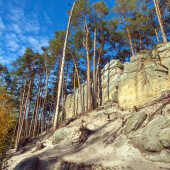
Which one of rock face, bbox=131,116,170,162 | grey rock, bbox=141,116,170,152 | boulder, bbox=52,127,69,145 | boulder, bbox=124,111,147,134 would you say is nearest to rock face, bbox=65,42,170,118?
boulder, bbox=124,111,147,134

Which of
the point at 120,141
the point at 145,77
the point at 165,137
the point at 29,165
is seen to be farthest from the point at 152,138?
the point at 145,77

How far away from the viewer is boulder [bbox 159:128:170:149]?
423 centimetres

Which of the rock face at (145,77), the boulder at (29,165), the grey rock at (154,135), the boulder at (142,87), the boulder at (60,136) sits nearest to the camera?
the grey rock at (154,135)

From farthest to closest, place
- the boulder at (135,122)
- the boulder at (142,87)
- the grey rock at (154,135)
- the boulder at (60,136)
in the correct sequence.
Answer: the boulder at (142,87) < the boulder at (60,136) < the boulder at (135,122) < the grey rock at (154,135)

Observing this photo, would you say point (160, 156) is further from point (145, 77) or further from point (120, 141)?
point (145, 77)

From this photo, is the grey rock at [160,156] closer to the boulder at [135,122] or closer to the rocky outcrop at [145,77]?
the boulder at [135,122]

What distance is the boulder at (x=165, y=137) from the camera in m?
4.23

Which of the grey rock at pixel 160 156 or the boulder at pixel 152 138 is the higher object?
the boulder at pixel 152 138

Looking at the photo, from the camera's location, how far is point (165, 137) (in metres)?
4.37

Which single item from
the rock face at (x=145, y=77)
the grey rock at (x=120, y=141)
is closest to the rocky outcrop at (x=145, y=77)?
the rock face at (x=145, y=77)

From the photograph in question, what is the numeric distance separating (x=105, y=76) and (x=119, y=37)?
21.6 ft

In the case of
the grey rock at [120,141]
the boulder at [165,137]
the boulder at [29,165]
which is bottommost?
the boulder at [29,165]

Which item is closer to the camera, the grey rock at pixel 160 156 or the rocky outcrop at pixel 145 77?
the grey rock at pixel 160 156

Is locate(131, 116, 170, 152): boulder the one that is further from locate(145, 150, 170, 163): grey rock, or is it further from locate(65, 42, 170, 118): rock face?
locate(65, 42, 170, 118): rock face
